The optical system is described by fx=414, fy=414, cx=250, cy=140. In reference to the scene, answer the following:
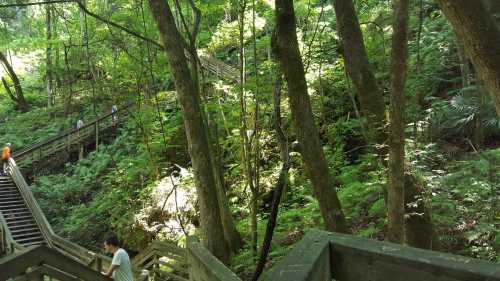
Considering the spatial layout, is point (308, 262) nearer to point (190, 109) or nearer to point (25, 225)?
point (190, 109)

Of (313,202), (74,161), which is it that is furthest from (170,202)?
(74,161)

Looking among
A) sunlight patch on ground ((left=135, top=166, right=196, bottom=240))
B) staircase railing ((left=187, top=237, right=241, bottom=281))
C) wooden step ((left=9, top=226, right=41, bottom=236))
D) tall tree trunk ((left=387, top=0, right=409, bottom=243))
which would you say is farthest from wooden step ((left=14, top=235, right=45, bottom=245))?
tall tree trunk ((left=387, top=0, right=409, bottom=243))

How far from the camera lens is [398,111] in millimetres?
4215

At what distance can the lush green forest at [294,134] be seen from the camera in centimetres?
438

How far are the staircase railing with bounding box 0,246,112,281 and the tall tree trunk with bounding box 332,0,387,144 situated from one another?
3.83 metres

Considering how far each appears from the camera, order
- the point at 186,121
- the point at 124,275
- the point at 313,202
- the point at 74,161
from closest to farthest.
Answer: the point at 124,275 → the point at 186,121 → the point at 313,202 → the point at 74,161

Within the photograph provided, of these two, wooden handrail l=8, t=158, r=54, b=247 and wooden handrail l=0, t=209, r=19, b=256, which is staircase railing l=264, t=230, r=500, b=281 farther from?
wooden handrail l=8, t=158, r=54, b=247

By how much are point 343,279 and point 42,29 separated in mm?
27236

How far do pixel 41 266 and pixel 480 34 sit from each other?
12.2ft

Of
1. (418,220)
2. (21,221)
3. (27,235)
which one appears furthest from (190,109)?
(21,221)

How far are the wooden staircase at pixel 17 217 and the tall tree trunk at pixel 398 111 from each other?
11679 mm

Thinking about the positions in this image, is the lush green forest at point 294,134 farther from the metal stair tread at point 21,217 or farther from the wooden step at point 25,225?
the metal stair tread at point 21,217

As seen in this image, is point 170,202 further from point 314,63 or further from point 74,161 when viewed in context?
point 74,161

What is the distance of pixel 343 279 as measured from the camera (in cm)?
205
